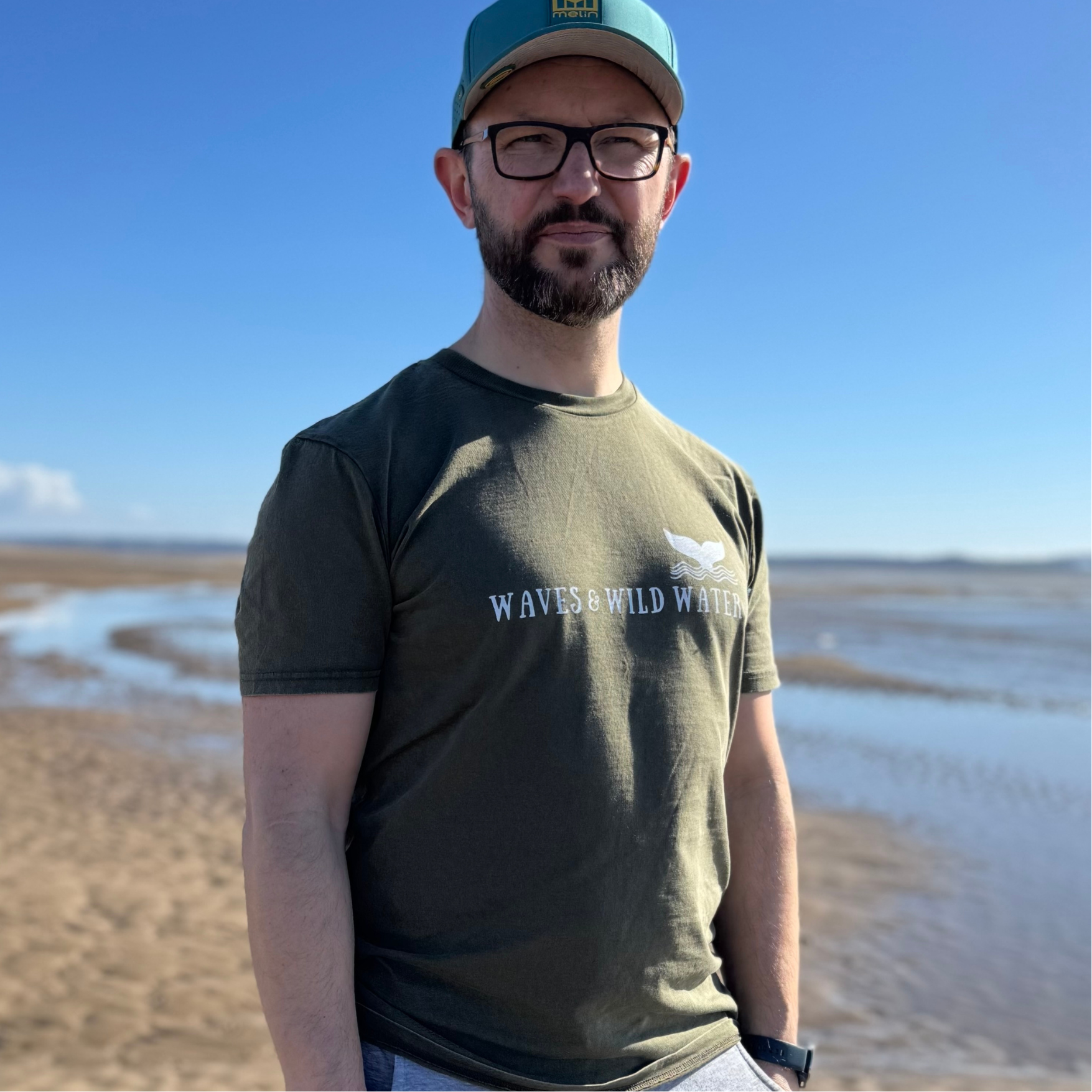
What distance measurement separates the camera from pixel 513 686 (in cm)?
164

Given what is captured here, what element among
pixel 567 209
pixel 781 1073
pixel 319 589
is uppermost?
pixel 567 209

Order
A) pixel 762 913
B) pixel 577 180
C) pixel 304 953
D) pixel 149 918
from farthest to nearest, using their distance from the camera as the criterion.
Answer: pixel 149 918, pixel 762 913, pixel 577 180, pixel 304 953

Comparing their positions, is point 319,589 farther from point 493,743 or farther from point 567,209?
point 567,209

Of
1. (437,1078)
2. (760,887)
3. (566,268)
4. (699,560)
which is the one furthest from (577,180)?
(437,1078)

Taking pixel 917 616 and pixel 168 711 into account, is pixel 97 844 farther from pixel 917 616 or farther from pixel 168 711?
pixel 917 616

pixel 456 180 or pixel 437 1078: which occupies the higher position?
pixel 456 180

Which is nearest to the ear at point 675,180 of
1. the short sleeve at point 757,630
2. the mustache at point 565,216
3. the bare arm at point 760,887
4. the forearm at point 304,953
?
the mustache at point 565,216

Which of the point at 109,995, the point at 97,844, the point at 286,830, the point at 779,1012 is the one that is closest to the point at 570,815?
the point at 286,830

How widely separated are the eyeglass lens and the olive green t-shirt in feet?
1.78

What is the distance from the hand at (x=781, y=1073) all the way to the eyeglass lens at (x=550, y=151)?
179cm

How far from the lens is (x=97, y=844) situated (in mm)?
6922

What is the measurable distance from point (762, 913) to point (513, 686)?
87cm

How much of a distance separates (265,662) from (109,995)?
413cm

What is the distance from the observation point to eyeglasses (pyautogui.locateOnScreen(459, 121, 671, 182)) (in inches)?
74.9
